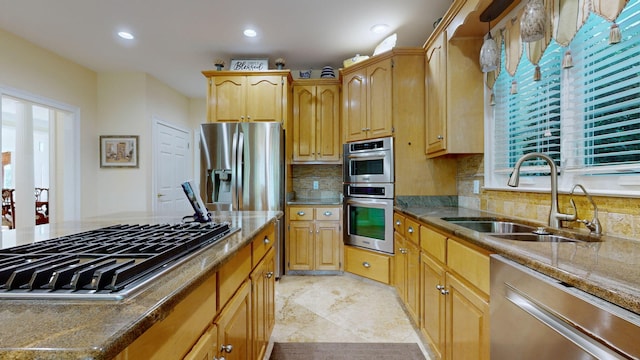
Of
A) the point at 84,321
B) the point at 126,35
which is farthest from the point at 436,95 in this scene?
the point at 126,35

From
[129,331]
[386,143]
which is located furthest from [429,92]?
[129,331]

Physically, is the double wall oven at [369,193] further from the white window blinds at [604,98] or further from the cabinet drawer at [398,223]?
the white window blinds at [604,98]

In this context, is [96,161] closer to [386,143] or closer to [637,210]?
[386,143]

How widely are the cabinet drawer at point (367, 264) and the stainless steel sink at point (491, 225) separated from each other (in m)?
1.08

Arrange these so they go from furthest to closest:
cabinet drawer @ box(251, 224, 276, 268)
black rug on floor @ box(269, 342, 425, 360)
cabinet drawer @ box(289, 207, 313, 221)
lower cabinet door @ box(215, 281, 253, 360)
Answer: cabinet drawer @ box(289, 207, 313, 221) → black rug on floor @ box(269, 342, 425, 360) → cabinet drawer @ box(251, 224, 276, 268) → lower cabinet door @ box(215, 281, 253, 360)

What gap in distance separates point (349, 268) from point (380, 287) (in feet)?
1.34

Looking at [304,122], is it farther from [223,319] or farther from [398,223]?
[223,319]

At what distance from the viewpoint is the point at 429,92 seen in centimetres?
270

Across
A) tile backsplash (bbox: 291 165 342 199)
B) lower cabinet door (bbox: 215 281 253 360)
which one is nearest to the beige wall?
tile backsplash (bbox: 291 165 342 199)

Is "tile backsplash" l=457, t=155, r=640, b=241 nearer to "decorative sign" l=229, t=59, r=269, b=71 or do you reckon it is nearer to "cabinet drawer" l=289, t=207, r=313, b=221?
"cabinet drawer" l=289, t=207, r=313, b=221

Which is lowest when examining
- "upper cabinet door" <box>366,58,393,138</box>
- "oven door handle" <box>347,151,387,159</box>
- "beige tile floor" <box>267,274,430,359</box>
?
"beige tile floor" <box>267,274,430,359</box>

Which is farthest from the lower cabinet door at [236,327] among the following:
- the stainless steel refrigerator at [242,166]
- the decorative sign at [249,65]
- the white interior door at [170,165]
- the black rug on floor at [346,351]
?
the white interior door at [170,165]

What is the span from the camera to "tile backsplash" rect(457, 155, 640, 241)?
1.19 meters

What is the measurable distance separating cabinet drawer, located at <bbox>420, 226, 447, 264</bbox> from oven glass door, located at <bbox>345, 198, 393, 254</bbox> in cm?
87
